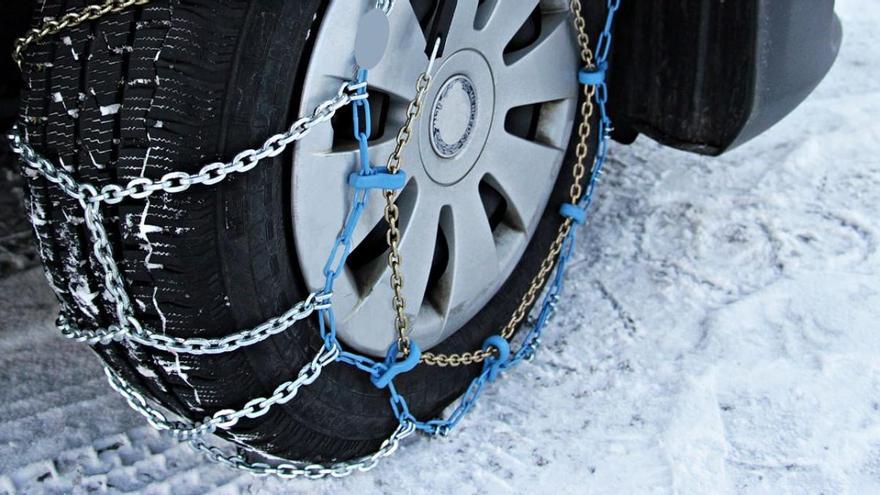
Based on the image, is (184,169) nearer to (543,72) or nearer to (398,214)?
(398,214)

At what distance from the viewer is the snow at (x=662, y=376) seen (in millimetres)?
1592

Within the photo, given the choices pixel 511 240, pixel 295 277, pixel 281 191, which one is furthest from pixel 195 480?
pixel 511 240

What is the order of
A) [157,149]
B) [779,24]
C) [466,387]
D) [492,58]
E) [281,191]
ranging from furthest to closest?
[466,387], [779,24], [492,58], [281,191], [157,149]

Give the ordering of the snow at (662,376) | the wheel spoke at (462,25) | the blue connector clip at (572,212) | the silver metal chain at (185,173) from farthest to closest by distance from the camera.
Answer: the blue connector clip at (572,212) < the snow at (662,376) < the wheel spoke at (462,25) < the silver metal chain at (185,173)

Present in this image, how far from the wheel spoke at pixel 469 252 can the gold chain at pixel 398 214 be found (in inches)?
6.0

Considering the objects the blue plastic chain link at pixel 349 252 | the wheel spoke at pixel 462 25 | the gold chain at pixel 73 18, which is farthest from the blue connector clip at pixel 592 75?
the gold chain at pixel 73 18

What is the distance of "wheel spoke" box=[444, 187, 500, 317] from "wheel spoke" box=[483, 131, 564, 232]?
2.9 inches

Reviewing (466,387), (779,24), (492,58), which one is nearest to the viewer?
(492,58)

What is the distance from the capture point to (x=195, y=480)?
1557mm

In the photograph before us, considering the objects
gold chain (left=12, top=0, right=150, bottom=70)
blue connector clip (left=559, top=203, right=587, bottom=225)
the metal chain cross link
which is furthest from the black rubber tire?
blue connector clip (left=559, top=203, right=587, bottom=225)

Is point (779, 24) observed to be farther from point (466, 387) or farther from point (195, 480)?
point (195, 480)

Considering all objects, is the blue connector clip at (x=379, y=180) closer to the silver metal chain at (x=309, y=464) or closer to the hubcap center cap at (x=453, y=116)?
the hubcap center cap at (x=453, y=116)

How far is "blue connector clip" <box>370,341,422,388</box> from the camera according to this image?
4.91 ft

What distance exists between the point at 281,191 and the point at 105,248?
0.24m
